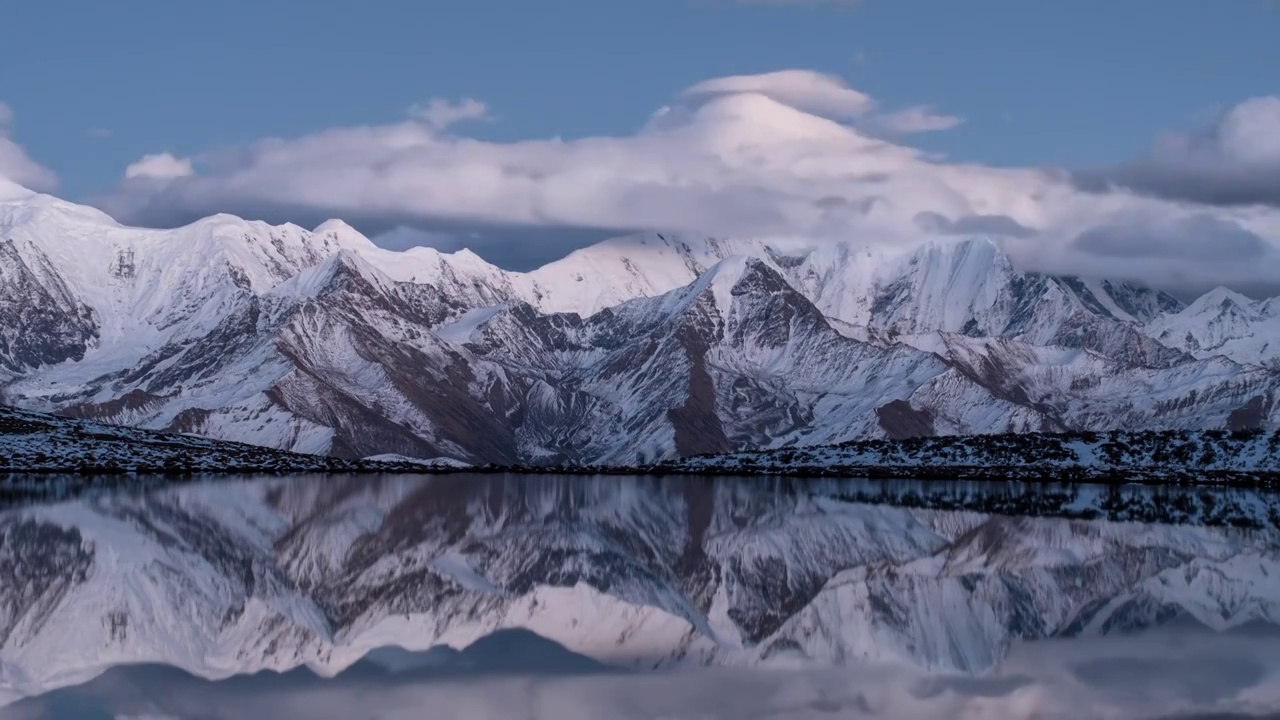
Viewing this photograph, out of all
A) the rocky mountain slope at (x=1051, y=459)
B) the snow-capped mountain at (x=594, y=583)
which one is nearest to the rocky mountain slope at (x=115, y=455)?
the rocky mountain slope at (x=1051, y=459)

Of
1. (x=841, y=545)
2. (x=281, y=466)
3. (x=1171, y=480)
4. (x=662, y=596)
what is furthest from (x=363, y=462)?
(x=662, y=596)

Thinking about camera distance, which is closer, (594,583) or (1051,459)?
Answer: (594,583)

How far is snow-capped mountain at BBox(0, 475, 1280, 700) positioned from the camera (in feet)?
124

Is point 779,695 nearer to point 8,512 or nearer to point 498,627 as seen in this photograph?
point 498,627

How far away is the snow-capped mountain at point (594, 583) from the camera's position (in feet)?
124

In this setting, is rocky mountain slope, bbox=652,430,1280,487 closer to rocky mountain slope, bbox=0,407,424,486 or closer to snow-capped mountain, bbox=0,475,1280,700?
rocky mountain slope, bbox=0,407,424,486

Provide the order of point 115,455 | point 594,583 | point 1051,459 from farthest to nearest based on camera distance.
→ point 1051,459 < point 115,455 < point 594,583

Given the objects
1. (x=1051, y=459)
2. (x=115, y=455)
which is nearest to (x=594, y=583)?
(x=115, y=455)

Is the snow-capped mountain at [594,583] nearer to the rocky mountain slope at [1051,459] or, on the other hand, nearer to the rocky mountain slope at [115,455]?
the rocky mountain slope at [115,455]

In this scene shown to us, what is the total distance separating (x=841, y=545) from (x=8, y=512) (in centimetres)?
3455

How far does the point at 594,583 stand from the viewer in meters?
49.8

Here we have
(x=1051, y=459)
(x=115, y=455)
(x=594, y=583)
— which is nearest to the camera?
(x=594, y=583)

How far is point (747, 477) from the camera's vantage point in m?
144

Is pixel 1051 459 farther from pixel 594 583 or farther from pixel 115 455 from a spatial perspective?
pixel 594 583
